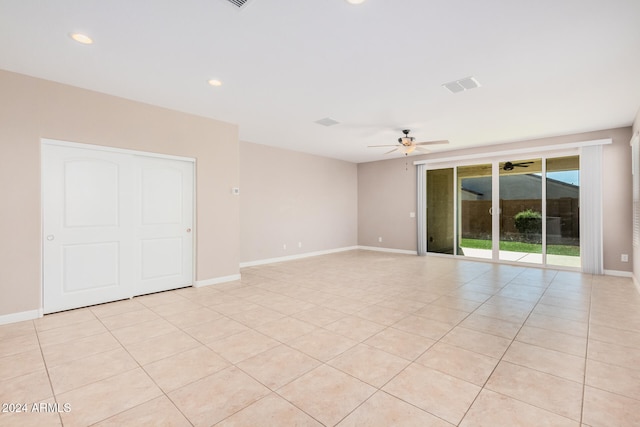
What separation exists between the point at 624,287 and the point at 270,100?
6262 mm

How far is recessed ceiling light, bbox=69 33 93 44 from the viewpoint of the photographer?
264cm

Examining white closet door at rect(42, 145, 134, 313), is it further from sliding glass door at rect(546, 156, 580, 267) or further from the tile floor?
sliding glass door at rect(546, 156, 580, 267)

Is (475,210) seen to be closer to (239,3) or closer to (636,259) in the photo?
(636,259)

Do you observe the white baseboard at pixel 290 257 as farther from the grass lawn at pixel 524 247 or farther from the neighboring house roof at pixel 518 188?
the neighboring house roof at pixel 518 188

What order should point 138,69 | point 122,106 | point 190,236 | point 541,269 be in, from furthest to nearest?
point 541,269
point 190,236
point 122,106
point 138,69

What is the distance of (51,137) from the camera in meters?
3.54

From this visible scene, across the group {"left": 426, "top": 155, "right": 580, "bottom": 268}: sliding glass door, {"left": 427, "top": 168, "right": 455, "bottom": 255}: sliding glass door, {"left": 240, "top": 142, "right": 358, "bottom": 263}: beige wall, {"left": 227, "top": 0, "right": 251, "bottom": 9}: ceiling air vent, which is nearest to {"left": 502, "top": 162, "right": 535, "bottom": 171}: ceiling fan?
{"left": 426, "top": 155, "right": 580, "bottom": 268}: sliding glass door

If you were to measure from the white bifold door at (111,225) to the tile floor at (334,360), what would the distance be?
1.19ft

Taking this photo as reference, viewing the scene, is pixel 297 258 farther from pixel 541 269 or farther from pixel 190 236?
pixel 541 269

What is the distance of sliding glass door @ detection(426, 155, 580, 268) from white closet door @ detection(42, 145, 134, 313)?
23.1 ft

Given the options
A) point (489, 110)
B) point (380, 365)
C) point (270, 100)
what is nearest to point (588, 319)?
point (380, 365)

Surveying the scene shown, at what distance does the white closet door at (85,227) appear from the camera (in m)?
3.59

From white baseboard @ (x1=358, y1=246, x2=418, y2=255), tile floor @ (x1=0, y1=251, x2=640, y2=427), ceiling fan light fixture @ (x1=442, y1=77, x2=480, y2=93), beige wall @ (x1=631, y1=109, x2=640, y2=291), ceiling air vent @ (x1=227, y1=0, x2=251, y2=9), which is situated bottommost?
tile floor @ (x1=0, y1=251, x2=640, y2=427)

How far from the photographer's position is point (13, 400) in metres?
1.97
